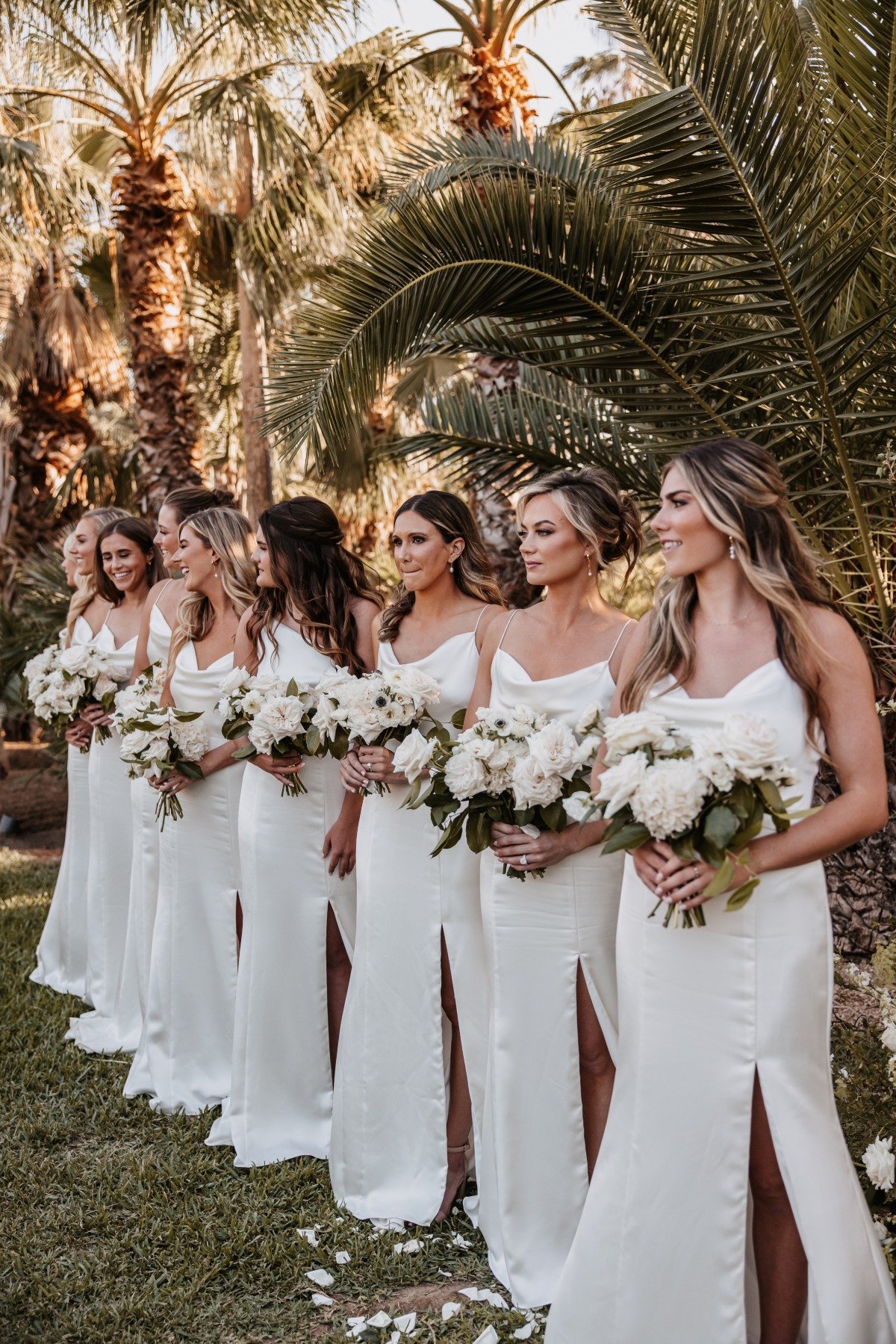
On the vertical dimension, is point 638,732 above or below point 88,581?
below

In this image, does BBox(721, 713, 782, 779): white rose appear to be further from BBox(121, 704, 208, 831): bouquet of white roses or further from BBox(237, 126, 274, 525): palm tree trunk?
BBox(237, 126, 274, 525): palm tree trunk

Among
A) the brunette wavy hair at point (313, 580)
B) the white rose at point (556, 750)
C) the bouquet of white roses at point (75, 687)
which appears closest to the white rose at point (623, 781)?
the white rose at point (556, 750)

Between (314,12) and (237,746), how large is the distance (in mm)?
6712

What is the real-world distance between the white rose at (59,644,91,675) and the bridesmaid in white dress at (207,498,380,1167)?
7.15ft

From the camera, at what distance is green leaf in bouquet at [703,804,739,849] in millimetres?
2891

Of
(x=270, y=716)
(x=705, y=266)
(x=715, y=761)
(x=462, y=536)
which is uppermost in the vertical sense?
(x=705, y=266)

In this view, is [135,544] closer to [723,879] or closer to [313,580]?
[313,580]

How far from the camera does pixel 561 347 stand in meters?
5.35

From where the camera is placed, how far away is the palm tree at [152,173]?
411 inches

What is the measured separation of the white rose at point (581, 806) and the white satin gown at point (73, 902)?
484 centimetres

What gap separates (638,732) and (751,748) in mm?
298

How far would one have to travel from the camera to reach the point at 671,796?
2889 millimetres

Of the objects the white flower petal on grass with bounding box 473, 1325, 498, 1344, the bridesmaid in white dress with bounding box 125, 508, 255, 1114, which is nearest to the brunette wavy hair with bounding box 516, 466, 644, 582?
the bridesmaid in white dress with bounding box 125, 508, 255, 1114

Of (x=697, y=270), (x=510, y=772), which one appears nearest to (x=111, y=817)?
(x=510, y=772)
